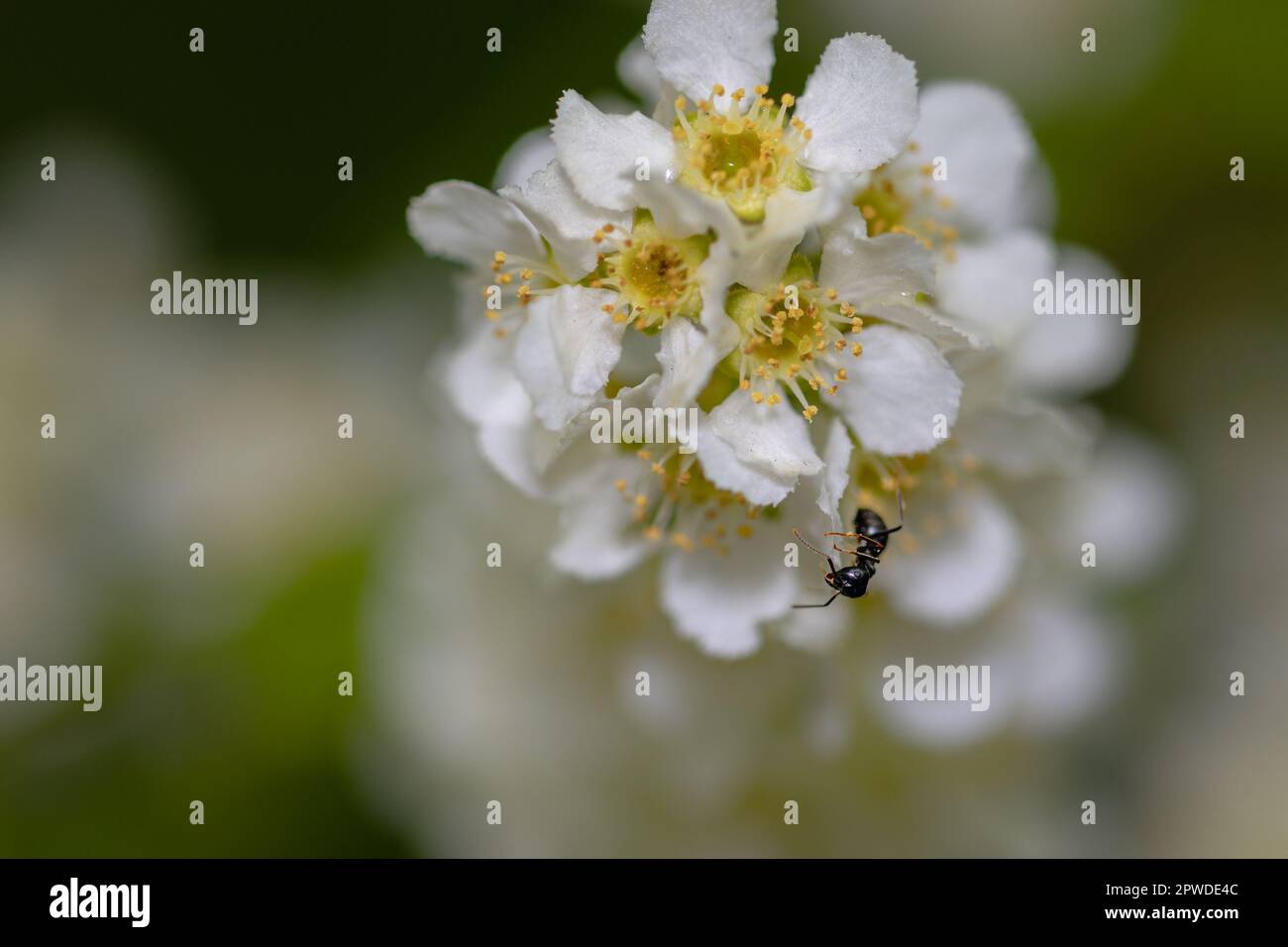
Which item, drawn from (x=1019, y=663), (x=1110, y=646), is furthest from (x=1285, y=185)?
(x=1019, y=663)

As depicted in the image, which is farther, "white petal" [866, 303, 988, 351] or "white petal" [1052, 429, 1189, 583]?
"white petal" [1052, 429, 1189, 583]

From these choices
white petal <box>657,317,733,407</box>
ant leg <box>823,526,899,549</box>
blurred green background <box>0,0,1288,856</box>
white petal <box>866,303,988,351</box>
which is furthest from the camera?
blurred green background <box>0,0,1288,856</box>

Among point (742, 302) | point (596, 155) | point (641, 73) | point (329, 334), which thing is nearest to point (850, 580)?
point (742, 302)

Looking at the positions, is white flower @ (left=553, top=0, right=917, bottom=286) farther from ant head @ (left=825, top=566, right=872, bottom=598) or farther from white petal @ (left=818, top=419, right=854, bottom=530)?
ant head @ (left=825, top=566, right=872, bottom=598)

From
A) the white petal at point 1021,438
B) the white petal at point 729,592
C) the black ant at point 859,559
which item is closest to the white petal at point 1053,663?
the white petal at point 1021,438

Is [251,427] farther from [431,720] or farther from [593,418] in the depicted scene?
[593,418]

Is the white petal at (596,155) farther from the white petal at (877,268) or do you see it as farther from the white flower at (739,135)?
the white petal at (877,268)

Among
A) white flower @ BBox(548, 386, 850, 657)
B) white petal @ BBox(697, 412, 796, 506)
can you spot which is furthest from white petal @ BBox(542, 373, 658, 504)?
white petal @ BBox(697, 412, 796, 506)
